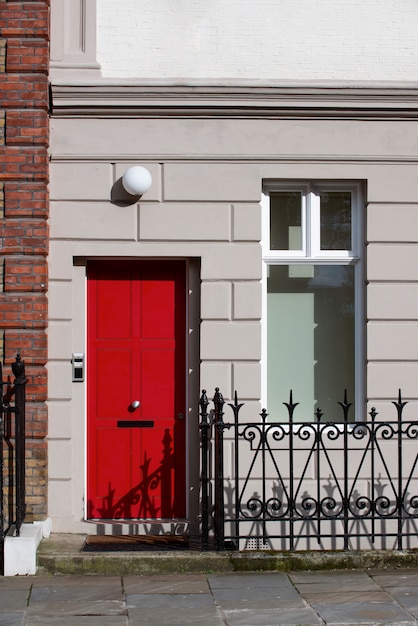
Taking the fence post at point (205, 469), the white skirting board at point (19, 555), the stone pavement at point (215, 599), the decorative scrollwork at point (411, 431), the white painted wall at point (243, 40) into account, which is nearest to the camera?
the stone pavement at point (215, 599)

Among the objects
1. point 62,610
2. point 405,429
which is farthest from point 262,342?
point 62,610

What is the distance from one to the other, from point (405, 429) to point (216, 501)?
1850mm

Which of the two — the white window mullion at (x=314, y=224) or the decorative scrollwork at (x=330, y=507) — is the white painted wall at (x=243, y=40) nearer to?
the white window mullion at (x=314, y=224)

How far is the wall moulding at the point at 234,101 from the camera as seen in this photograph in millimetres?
8055

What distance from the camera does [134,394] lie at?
27.1 ft

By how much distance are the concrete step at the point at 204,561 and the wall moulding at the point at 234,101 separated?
381 centimetres

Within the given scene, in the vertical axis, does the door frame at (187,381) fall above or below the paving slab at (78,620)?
above

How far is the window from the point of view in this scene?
329 inches

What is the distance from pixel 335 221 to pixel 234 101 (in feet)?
4.72

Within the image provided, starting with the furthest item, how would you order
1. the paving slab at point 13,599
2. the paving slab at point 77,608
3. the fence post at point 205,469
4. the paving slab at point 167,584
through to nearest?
the fence post at point 205,469
the paving slab at point 167,584
the paving slab at point 13,599
the paving slab at point 77,608

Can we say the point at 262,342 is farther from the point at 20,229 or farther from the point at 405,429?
the point at 20,229

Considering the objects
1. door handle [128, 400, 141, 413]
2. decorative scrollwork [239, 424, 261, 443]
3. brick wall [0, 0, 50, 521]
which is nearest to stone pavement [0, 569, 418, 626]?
decorative scrollwork [239, 424, 261, 443]

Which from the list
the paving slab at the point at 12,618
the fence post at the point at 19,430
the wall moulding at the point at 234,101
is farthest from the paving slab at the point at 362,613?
the wall moulding at the point at 234,101

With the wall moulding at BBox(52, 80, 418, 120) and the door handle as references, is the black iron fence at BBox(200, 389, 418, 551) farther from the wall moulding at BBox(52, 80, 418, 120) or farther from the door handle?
the wall moulding at BBox(52, 80, 418, 120)
